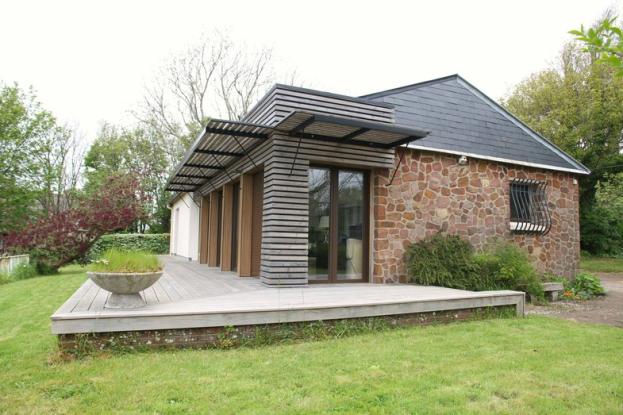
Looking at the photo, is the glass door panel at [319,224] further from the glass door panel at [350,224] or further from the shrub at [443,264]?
the shrub at [443,264]

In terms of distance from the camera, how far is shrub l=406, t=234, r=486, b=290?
7113mm

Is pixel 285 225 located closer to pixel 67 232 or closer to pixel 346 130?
pixel 346 130

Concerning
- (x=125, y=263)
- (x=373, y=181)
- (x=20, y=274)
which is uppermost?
(x=373, y=181)

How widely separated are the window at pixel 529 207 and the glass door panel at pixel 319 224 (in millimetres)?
4406

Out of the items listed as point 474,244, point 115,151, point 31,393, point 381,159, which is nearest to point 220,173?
point 381,159

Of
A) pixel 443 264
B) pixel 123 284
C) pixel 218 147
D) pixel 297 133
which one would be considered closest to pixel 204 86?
pixel 218 147

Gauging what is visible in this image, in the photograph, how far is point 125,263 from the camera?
13.7 feet

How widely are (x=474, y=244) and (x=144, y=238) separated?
1702cm

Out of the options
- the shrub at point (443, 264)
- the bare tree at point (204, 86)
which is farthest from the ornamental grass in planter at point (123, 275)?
the bare tree at point (204, 86)

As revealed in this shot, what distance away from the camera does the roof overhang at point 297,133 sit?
5.65 meters

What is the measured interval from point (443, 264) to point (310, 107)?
3.48 meters

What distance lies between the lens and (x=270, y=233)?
20.3 feet

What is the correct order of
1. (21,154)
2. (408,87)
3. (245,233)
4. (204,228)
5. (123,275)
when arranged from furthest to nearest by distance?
(21,154) → (204,228) → (408,87) → (245,233) → (123,275)

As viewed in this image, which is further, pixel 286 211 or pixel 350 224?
pixel 350 224
